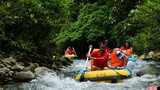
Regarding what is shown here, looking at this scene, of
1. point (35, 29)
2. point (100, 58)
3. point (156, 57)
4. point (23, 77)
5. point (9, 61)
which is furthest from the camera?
point (156, 57)

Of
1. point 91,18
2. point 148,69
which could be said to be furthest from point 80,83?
point 91,18

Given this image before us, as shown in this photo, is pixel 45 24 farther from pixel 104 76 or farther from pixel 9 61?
pixel 104 76

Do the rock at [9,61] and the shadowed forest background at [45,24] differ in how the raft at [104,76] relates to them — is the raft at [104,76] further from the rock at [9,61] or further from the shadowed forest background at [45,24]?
the rock at [9,61]

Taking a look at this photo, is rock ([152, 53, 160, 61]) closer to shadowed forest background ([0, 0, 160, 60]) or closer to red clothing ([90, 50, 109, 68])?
shadowed forest background ([0, 0, 160, 60])

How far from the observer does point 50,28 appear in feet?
30.7

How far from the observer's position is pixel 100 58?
5.90 meters

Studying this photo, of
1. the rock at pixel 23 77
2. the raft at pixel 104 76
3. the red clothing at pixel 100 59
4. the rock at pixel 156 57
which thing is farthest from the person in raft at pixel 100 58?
the rock at pixel 156 57

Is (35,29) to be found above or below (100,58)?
above

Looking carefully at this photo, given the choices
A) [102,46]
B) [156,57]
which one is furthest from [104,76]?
[156,57]

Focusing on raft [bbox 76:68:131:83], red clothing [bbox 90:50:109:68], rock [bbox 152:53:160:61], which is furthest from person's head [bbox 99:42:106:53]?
rock [bbox 152:53:160:61]

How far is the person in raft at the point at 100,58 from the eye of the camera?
583 centimetres

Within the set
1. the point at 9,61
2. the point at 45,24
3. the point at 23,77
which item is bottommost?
the point at 23,77

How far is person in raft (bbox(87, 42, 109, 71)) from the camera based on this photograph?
19.1 feet

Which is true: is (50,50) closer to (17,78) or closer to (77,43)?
(17,78)
